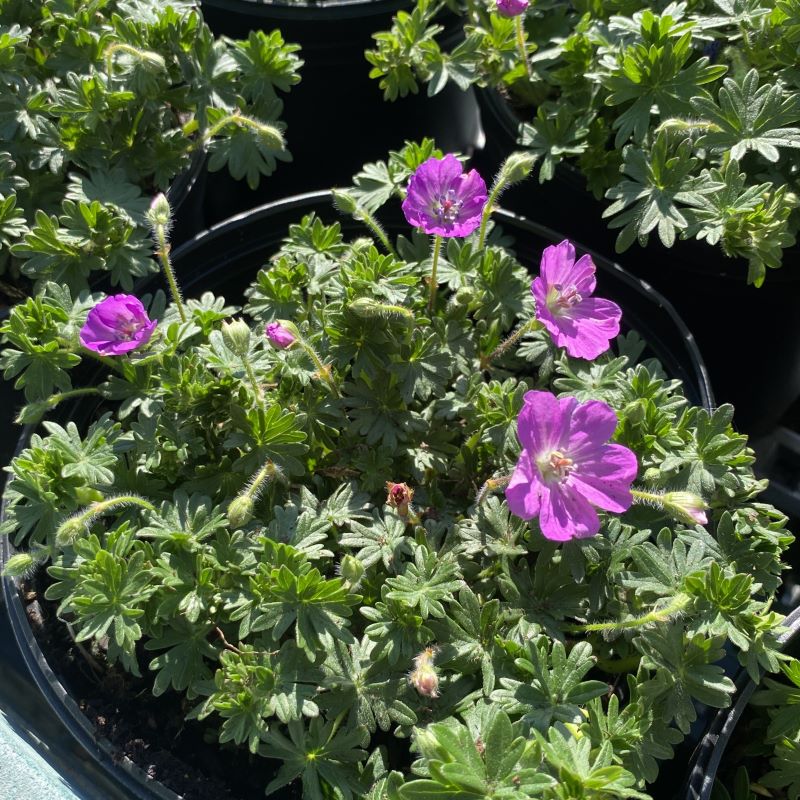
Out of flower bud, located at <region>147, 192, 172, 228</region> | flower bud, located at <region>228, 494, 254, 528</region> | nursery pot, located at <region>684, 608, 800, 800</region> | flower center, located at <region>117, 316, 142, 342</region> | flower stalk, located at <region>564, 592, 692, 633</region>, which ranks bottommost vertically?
nursery pot, located at <region>684, 608, 800, 800</region>

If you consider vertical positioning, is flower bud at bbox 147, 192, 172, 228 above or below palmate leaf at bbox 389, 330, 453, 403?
above

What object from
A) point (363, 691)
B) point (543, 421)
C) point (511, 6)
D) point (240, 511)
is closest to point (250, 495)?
point (240, 511)

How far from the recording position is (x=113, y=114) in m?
1.83

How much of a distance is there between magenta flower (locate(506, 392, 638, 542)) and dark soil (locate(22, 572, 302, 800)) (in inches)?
27.5

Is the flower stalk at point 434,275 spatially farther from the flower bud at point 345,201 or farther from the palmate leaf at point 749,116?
the palmate leaf at point 749,116

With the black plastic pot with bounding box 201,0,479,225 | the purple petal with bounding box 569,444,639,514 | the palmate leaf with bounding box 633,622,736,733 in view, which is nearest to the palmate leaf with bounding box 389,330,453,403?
the purple petal with bounding box 569,444,639,514

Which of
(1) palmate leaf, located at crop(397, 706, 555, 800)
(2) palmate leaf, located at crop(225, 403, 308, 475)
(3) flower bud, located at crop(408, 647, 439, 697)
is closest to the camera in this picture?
(1) palmate leaf, located at crop(397, 706, 555, 800)

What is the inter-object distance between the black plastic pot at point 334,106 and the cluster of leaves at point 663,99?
296mm

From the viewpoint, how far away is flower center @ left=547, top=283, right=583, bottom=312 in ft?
4.70

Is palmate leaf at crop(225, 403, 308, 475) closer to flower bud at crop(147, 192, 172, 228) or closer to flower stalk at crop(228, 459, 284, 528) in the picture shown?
flower stalk at crop(228, 459, 284, 528)

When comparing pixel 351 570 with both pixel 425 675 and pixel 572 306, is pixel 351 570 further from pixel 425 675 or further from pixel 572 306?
pixel 572 306

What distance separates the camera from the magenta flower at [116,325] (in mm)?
1434

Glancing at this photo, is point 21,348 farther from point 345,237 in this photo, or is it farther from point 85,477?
point 345,237

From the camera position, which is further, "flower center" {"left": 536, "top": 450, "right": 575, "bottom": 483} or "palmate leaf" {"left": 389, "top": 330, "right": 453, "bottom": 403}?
"palmate leaf" {"left": 389, "top": 330, "right": 453, "bottom": 403}
